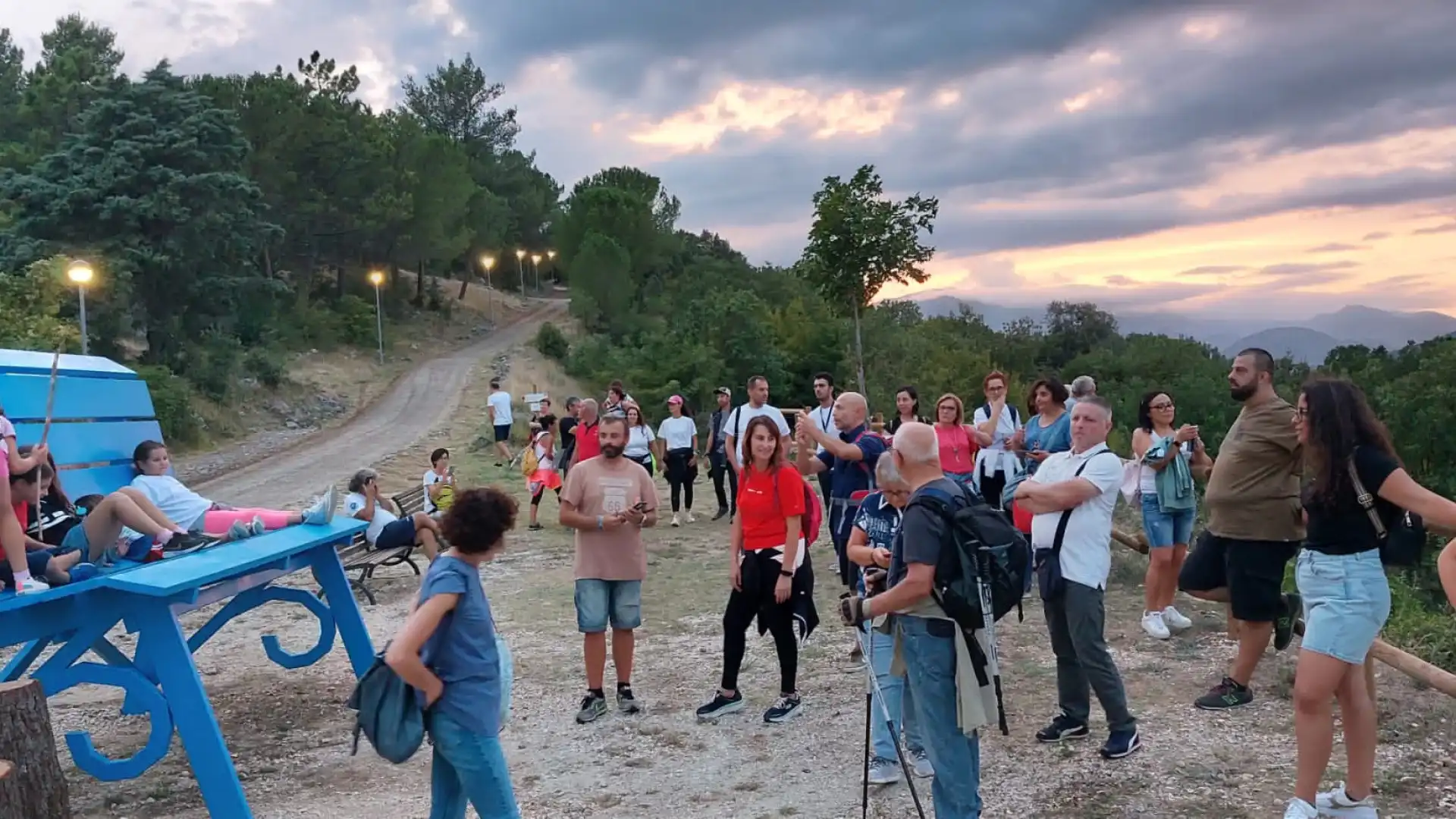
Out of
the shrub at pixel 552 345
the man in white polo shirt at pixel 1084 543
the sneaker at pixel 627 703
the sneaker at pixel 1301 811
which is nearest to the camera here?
the sneaker at pixel 1301 811

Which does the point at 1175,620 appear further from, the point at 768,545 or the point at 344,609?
the point at 344,609

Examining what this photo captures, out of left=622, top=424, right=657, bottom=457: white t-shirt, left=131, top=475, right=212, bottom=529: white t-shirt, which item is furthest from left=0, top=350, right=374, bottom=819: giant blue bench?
left=622, top=424, right=657, bottom=457: white t-shirt

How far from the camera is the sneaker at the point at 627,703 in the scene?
18.5 feet

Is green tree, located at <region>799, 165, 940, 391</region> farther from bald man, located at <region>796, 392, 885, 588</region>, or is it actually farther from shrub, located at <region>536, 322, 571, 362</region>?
shrub, located at <region>536, 322, 571, 362</region>

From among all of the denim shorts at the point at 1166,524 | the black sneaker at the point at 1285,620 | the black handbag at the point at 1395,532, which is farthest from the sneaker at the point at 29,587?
the denim shorts at the point at 1166,524

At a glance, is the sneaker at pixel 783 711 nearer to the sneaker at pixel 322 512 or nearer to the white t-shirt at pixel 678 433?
the sneaker at pixel 322 512

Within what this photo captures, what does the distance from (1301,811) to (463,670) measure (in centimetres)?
296

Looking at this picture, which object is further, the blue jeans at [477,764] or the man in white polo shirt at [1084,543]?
the man in white polo shirt at [1084,543]

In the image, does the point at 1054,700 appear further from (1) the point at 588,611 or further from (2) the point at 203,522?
(2) the point at 203,522

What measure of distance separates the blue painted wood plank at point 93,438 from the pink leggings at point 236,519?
0.75m

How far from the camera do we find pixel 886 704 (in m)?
4.58

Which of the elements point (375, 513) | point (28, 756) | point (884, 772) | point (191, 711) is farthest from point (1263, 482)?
point (375, 513)

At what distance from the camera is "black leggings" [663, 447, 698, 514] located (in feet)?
40.0

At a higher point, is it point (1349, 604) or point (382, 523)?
point (1349, 604)
